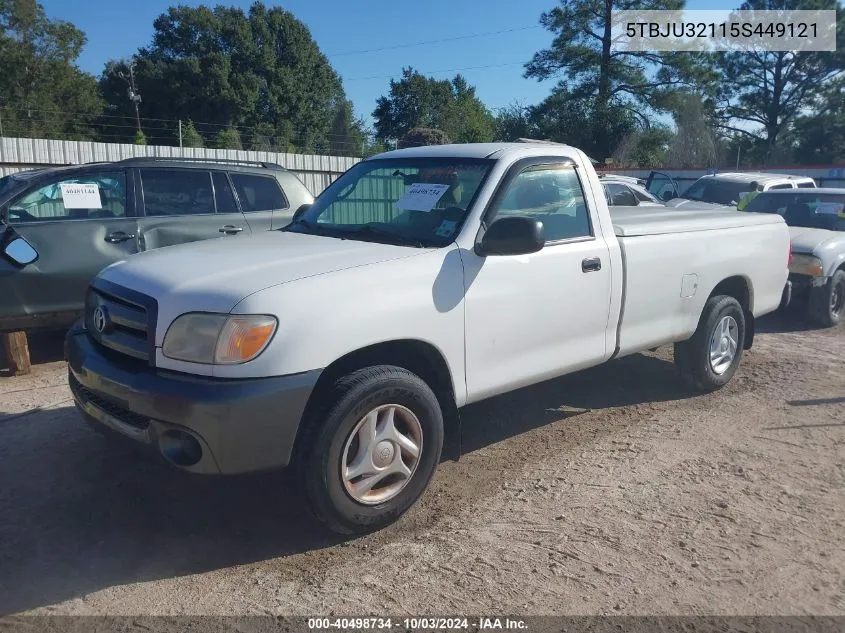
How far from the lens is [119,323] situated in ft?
11.6

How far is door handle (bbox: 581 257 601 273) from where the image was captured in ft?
14.8

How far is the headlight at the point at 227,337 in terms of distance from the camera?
10.3 ft

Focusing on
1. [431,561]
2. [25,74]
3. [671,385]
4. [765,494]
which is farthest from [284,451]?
[25,74]

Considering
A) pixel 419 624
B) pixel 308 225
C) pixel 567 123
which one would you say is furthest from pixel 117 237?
pixel 567 123

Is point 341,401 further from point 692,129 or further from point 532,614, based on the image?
point 692,129

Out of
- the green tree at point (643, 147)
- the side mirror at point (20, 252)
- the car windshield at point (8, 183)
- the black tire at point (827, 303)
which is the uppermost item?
the green tree at point (643, 147)

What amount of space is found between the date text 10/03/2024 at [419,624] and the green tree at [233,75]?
48360 millimetres

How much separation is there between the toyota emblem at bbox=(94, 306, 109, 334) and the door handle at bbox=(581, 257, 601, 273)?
269cm

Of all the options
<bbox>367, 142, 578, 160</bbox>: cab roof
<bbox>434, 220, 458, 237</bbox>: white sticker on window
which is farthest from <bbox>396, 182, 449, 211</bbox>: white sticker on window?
<bbox>367, 142, 578, 160</bbox>: cab roof

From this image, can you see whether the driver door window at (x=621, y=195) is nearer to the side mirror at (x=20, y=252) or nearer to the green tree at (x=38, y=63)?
the side mirror at (x=20, y=252)

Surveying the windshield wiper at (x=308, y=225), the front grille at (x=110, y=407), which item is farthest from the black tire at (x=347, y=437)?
the windshield wiper at (x=308, y=225)

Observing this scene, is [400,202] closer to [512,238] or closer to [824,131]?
[512,238]

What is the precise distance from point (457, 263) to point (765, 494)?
2.17 m

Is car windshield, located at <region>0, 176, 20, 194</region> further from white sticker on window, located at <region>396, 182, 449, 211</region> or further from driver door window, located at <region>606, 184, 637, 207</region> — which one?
driver door window, located at <region>606, 184, 637, 207</region>
